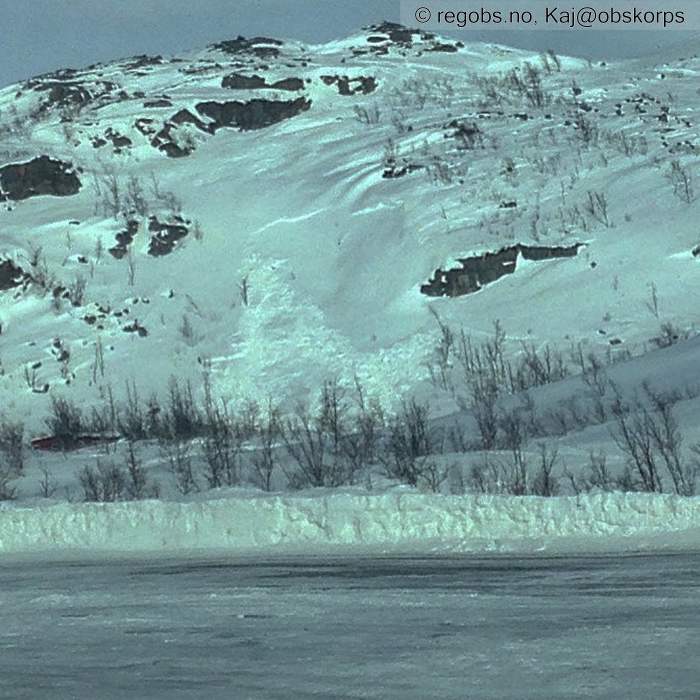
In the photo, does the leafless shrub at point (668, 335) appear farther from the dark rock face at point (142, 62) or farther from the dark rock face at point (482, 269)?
the dark rock face at point (142, 62)

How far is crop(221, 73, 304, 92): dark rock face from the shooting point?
77562mm

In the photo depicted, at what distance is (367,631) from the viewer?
30.6 ft

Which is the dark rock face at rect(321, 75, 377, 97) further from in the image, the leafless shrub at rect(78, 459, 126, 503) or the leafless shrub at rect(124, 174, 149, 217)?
the leafless shrub at rect(78, 459, 126, 503)

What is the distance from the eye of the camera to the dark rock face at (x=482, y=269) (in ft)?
168

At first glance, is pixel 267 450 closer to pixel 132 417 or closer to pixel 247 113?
pixel 132 417

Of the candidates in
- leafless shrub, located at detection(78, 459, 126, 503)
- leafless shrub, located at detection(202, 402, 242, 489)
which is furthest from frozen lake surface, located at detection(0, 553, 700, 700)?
leafless shrub, located at detection(202, 402, 242, 489)

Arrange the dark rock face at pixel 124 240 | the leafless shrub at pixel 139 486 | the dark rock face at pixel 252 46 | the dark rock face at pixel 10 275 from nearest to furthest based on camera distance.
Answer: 1. the leafless shrub at pixel 139 486
2. the dark rock face at pixel 10 275
3. the dark rock face at pixel 124 240
4. the dark rock face at pixel 252 46

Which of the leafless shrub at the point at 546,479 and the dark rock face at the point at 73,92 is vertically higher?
the dark rock face at the point at 73,92

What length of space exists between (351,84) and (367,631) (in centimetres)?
7267

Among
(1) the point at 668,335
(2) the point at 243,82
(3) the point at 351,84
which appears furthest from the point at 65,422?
(3) the point at 351,84

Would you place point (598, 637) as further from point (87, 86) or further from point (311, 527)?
point (87, 86)

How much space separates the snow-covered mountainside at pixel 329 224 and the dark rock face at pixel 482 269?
9cm

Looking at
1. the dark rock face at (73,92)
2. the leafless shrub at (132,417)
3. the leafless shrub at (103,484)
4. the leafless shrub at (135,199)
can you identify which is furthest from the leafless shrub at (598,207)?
the dark rock face at (73,92)

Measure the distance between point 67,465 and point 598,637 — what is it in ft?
105
